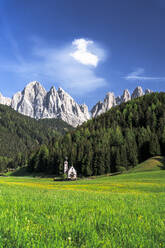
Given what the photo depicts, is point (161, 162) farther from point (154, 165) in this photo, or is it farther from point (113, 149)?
point (113, 149)

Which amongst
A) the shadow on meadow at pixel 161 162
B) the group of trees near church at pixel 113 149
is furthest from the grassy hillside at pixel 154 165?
the group of trees near church at pixel 113 149

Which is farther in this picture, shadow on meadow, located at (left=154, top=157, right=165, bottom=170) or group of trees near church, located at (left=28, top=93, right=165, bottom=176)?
group of trees near church, located at (left=28, top=93, right=165, bottom=176)

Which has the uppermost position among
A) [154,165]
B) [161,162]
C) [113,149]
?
[113,149]

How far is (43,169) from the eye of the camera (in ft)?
434

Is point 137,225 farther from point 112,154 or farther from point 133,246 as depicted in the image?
point 112,154

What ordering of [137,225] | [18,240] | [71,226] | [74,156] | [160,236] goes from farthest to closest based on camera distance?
[74,156] < [137,225] < [71,226] < [160,236] < [18,240]

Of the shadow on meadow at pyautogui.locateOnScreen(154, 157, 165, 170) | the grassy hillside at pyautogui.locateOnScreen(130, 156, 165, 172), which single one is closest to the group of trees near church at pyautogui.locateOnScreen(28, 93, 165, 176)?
the shadow on meadow at pyautogui.locateOnScreen(154, 157, 165, 170)

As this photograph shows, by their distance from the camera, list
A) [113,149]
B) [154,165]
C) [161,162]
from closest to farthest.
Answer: [154,165] → [161,162] → [113,149]

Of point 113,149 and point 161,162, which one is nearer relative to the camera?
point 161,162

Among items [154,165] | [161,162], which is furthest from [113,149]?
[161,162]

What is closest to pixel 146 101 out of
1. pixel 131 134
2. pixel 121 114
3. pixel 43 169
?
pixel 121 114

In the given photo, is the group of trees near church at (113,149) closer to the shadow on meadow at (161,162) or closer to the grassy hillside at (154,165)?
the shadow on meadow at (161,162)

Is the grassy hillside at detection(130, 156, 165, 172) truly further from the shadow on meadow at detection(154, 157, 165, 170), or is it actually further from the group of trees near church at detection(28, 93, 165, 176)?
the group of trees near church at detection(28, 93, 165, 176)

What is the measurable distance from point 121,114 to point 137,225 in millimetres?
173198
